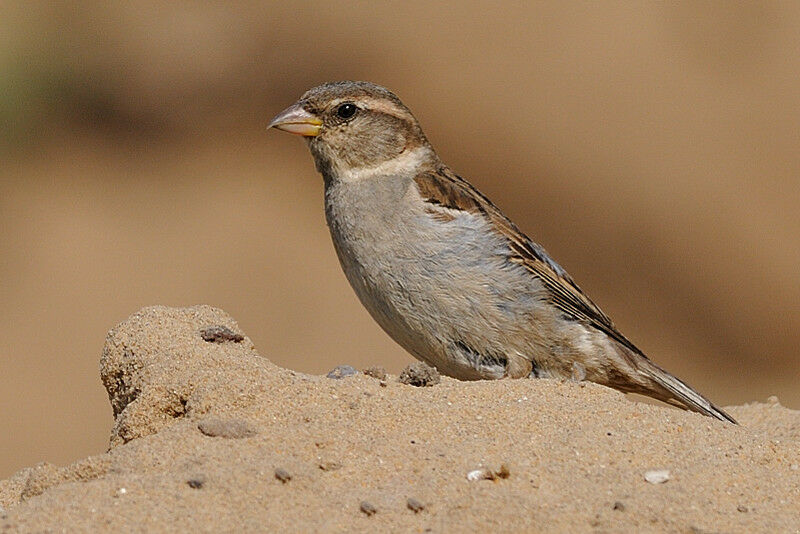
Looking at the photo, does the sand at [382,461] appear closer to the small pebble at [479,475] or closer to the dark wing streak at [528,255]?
the small pebble at [479,475]

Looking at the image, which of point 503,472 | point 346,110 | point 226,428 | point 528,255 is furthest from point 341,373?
point 346,110

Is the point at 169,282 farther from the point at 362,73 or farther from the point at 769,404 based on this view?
the point at 769,404

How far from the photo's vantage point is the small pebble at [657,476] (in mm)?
3719

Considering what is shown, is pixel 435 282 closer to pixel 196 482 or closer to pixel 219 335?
pixel 219 335

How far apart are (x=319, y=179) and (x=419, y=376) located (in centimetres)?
1079

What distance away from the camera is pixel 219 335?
15.7 feet

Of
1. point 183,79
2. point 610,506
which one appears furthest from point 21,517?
point 183,79

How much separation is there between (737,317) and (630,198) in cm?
149

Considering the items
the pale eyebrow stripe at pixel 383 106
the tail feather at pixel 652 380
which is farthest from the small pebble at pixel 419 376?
the pale eyebrow stripe at pixel 383 106

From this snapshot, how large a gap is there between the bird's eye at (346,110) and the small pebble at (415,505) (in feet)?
10.5

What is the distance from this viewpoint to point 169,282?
13492 millimetres

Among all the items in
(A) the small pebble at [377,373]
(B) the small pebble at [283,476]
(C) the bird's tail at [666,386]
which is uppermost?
(C) the bird's tail at [666,386]

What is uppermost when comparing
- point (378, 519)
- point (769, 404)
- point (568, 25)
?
point (568, 25)

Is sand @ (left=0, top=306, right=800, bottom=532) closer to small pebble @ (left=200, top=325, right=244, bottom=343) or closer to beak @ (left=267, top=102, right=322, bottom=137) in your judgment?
small pebble @ (left=200, top=325, right=244, bottom=343)
